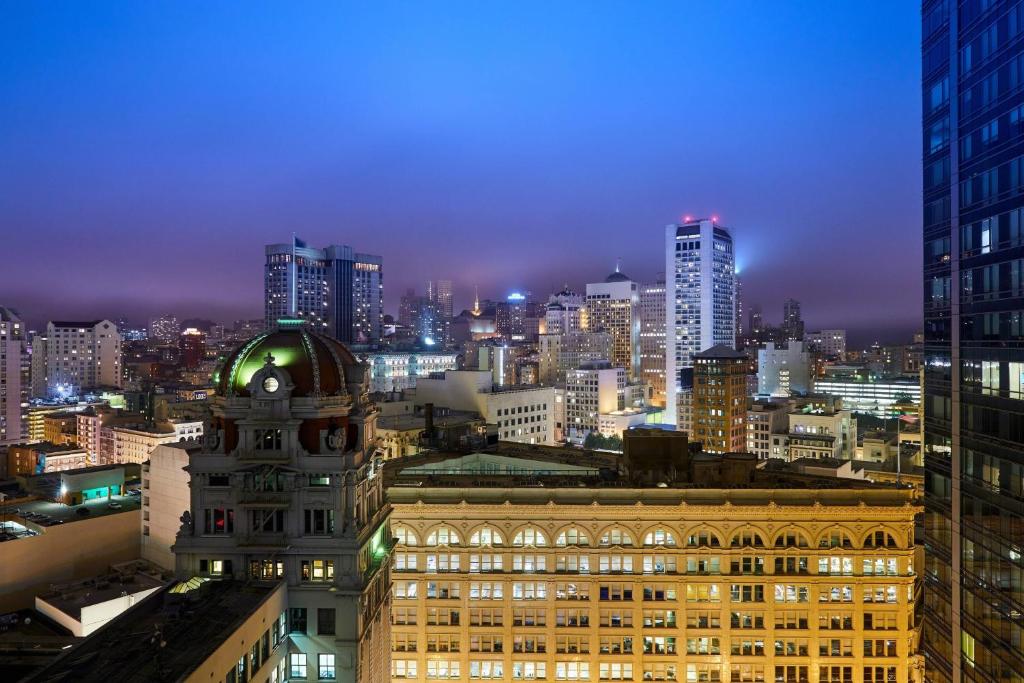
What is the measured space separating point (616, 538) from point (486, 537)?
461 inches

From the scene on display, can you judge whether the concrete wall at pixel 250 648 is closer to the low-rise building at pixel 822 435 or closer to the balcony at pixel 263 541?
the balcony at pixel 263 541

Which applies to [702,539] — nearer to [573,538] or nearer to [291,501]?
[573,538]

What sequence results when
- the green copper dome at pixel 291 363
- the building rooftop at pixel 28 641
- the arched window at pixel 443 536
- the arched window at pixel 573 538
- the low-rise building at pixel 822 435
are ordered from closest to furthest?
the green copper dome at pixel 291 363 → the building rooftop at pixel 28 641 → the arched window at pixel 573 538 → the arched window at pixel 443 536 → the low-rise building at pixel 822 435

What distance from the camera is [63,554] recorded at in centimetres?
8800

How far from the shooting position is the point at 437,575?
59.0m

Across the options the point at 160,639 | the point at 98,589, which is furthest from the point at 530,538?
the point at 98,589

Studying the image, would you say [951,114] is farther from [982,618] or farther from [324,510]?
[324,510]

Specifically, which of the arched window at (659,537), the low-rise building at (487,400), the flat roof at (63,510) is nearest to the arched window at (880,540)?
the arched window at (659,537)

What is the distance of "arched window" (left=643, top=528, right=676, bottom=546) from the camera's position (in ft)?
190

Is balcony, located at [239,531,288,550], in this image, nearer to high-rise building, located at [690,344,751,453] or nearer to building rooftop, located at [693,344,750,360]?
high-rise building, located at [690,344,751,453]

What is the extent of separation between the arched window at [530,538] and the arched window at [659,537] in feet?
30.1

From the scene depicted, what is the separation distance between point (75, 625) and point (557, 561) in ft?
167

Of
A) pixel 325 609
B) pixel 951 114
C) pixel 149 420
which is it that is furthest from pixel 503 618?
pixel 149 420

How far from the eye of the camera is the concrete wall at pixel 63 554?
81.9 meters
